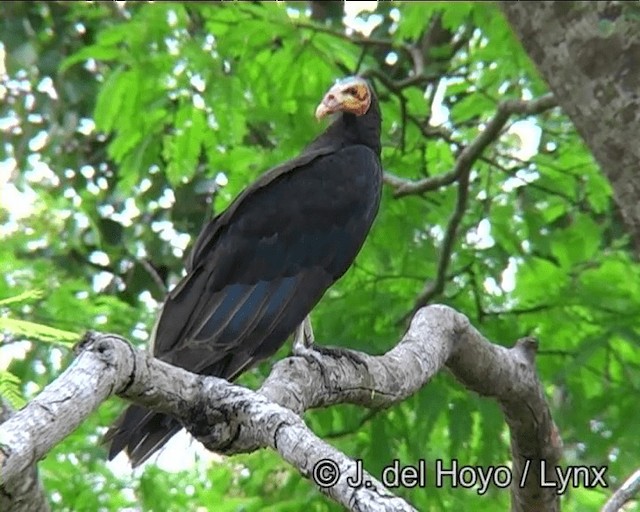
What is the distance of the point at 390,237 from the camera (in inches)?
172

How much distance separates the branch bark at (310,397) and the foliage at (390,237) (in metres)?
0.39

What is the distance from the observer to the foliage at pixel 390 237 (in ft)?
12.5

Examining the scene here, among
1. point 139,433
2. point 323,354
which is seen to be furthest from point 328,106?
point 139,433

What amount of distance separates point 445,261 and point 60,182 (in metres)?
2.89

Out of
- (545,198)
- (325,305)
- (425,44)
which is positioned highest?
(425,44)

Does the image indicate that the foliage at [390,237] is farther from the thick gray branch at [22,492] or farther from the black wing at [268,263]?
the thick gray branch at [22,492]

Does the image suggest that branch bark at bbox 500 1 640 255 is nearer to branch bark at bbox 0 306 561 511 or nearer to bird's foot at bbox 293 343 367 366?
branch bark at bbox 0 306 561 511

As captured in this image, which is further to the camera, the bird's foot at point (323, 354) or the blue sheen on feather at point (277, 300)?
the blue sheen on feather at point (277, 300)

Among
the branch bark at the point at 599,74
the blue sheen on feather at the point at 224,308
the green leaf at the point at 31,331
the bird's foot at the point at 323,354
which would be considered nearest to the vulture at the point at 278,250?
the blue sheen on feather at the point at 224,308

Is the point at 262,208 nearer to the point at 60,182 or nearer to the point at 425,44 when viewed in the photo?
the point at 425,44

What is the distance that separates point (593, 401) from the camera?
386 cm

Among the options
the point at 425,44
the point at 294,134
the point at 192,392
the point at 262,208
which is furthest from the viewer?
the point at 425,44

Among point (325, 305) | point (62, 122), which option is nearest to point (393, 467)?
point (325, 305)

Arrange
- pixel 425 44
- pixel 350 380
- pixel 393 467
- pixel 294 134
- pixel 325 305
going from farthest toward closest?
1. pixel 425 44
2. pixel 294 134
3. pixel 325 305
4. pixel 393 467
5. pixel 350 380
